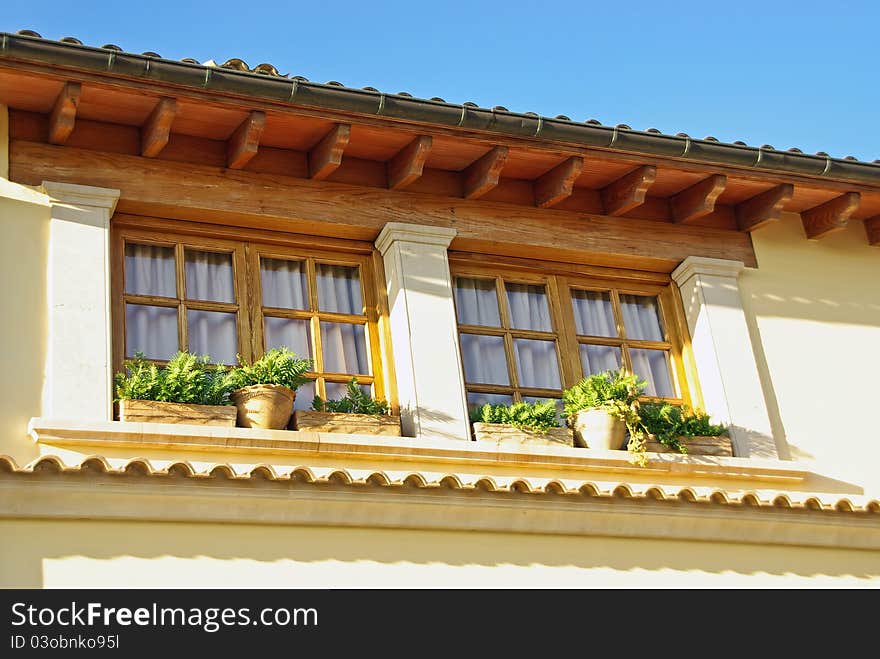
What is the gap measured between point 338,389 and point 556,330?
1.66 metres

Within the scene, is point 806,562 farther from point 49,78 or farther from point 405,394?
point 49,78

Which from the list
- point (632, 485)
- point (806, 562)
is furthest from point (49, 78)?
point (806, 562)

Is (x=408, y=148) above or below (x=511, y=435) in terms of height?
above

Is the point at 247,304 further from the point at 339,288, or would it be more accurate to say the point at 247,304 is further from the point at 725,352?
the point at 725,352

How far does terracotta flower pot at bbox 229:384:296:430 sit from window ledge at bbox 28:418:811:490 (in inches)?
5.0

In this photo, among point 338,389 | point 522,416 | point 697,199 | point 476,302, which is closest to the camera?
point 522,416

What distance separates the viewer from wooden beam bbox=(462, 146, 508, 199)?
29.5 feet

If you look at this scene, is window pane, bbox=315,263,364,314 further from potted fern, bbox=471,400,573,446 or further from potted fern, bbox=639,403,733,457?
potted fern, bbox=639,403,733,457

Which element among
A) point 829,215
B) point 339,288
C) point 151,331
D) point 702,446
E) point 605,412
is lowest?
point 702,446

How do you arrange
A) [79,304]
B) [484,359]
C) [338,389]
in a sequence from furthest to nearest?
1. [484,359]
2. [338,389]
3. [79,304]

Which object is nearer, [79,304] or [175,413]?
[175,413]

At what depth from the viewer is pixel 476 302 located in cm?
924

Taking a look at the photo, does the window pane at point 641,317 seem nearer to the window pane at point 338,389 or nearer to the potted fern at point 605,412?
the potted fern at point 605,412

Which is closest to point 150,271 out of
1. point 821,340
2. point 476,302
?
point 476,302
